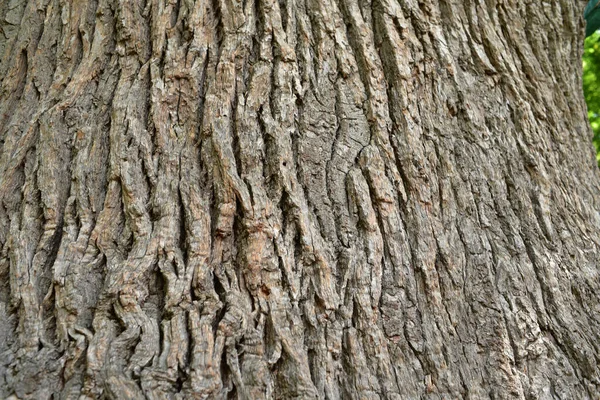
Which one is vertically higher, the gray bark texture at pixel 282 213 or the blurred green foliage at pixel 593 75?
the gray bark texture at pixel 282 213

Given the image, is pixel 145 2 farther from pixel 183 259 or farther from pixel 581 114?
pixel 581 114

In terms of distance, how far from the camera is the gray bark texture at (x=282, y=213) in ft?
5.97

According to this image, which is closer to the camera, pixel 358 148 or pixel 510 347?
pixel 510 347

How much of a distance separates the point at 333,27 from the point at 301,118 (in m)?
0.47

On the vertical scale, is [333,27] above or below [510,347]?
above

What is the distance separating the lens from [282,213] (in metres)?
2.04

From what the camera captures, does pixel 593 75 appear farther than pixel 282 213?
Yes

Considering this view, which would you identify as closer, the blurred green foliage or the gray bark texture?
the gray bark texture

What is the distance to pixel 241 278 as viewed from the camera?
192 centimetres

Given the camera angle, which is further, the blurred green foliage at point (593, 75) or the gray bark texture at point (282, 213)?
the blurred green foliage at point (593, 75)

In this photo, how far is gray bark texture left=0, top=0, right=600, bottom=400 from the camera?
1.82 meters

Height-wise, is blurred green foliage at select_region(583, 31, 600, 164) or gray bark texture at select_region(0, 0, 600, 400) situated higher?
gray bark texture at select_region(0, 0, 600, 400)

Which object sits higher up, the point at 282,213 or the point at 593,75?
the point at 282,213

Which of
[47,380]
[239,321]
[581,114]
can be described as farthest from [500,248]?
[47,380]
